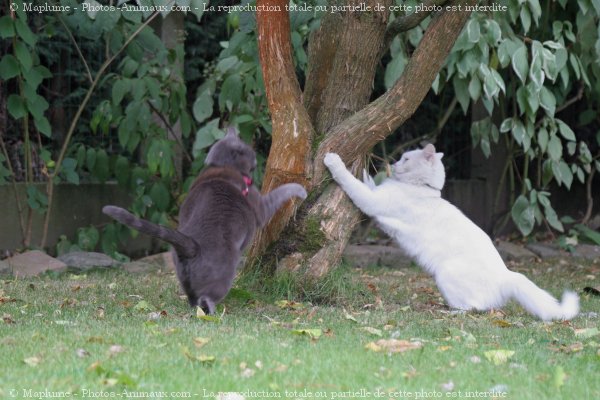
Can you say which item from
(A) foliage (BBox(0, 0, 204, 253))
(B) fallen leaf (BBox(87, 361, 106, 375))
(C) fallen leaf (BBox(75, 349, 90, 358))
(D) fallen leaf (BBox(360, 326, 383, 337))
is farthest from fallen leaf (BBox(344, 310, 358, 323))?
(A) foliage (BBox(0, 0, 204, 253))

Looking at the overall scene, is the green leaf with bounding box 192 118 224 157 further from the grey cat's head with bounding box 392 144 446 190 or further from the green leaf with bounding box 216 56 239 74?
the grey cat's head with bounding box 392 144 446 190

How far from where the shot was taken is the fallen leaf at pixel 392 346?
407 centimetres

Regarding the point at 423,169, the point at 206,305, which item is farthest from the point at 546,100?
the point at 206,305

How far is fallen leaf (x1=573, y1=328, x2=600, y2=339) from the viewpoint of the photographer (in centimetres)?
467

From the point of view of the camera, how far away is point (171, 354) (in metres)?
3.79

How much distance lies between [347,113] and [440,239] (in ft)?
3.54

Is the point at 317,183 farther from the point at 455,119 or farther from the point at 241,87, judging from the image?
the point at 455,119

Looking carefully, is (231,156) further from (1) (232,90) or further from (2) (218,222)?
(1) (232,90)

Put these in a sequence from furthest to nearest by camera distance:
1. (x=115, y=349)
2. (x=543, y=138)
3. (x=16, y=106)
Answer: (x=543, y=138) < (x=16, y=106) < (x=115, y=349)

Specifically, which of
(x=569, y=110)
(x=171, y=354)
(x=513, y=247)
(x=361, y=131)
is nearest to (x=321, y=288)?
(x=361, y=131)

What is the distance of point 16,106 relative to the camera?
765 cm

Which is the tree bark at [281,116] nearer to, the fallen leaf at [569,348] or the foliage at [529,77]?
the foliage at [529,77]

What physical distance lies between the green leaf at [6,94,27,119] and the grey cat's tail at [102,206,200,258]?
3.46 metres

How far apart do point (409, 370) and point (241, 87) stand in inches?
164
